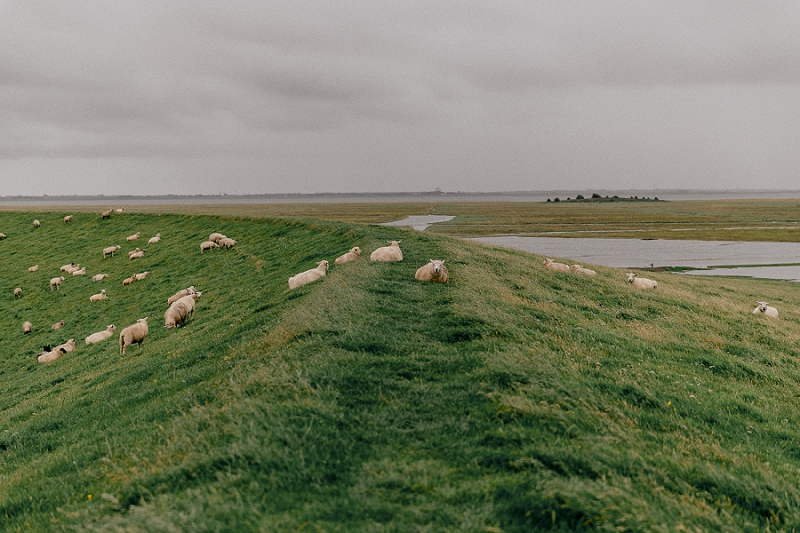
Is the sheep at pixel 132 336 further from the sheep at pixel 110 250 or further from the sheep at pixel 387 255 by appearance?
the sheep at pixel 110 250

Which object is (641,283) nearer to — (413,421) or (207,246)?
(413,421)

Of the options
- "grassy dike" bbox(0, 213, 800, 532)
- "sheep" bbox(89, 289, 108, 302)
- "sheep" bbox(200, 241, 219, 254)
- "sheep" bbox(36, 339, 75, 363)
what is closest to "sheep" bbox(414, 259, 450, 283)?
"grassy dike" bbox(0, 213, 800, 532)

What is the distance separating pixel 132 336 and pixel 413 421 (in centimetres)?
1526

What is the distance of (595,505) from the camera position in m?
5.35

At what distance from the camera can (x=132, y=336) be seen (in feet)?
60.4

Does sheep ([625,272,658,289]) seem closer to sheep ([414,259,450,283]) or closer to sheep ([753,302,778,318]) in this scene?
sheep ([753,302,778,318])

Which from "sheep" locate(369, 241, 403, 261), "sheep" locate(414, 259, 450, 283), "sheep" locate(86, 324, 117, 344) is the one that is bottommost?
"sheep" locate(86, 324, 117, 344)

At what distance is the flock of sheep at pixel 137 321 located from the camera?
61.2ft

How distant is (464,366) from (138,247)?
127 feet

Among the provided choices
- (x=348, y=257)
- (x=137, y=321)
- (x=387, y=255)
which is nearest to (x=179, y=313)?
(x=137, y=321)

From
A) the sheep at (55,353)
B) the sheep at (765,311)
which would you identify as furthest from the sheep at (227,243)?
the sheep at (765,311)

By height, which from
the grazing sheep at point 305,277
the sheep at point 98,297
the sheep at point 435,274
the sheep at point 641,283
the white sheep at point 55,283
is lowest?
the sheep at point 98,297

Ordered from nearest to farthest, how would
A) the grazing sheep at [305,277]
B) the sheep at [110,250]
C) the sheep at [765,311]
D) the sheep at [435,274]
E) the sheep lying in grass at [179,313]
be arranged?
the sheep at [435,274]
the grazing sheep at [305,277]
the sheep lying in grass at [179,313]
the sheep at [765,311]
the sheep at [110,250]

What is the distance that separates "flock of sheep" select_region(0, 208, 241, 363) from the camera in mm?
18641
